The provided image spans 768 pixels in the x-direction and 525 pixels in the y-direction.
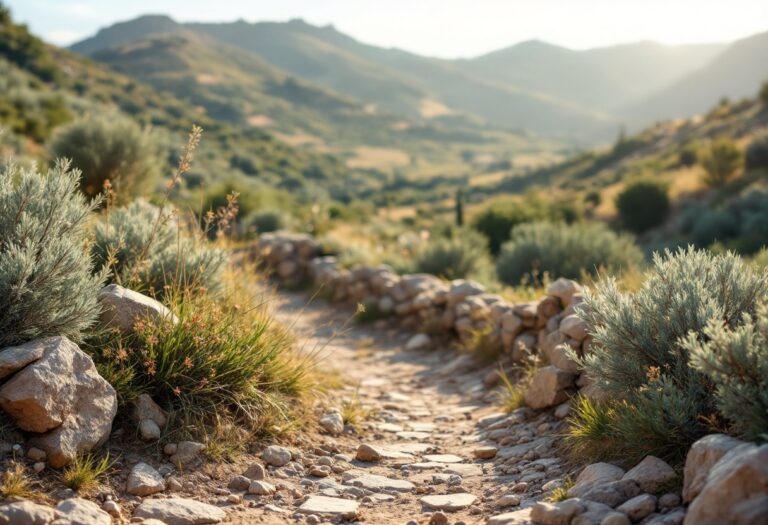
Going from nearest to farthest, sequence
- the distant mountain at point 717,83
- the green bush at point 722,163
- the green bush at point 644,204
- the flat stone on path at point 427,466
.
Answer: the flat stone on path at point 427,466 → the green bush at point 644,204 → the green bush at point 722,163 → the distant mountain at point 717,83

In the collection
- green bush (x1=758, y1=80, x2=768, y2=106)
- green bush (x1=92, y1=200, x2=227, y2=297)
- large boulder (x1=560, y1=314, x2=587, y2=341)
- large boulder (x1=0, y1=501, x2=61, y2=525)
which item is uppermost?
green bush (x1=758, y1=80, x2=768, y2=106)

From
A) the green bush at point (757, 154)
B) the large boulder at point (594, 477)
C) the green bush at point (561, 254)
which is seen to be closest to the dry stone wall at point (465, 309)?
the large boulder at point (594, 477)

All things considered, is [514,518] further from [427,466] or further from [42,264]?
[42,264]

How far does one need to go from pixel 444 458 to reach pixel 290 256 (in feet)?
26.0

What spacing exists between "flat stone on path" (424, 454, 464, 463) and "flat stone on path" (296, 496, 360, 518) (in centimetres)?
93

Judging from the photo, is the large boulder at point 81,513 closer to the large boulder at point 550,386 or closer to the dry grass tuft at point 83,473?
the dry grass tuft at point 83,473

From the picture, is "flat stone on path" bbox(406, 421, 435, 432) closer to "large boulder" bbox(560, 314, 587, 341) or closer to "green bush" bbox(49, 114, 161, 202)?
"large boulder" bbox(560, 314, 587, 341)

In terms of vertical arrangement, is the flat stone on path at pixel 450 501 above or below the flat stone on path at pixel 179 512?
below

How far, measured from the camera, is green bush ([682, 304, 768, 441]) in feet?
8.40

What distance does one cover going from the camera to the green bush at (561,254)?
9125mm

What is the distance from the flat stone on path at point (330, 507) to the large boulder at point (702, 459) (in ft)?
4.98

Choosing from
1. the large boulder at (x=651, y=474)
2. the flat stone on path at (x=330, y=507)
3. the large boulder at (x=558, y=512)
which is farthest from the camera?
the flat stone on path at (x=330, y=507)

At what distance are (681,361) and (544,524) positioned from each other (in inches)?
43.1

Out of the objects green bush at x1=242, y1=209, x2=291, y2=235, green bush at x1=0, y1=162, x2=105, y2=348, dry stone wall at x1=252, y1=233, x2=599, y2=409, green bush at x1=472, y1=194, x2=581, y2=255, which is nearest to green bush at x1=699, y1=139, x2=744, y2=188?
green bush at x1=472, y1=194, x2=581, y2=255
